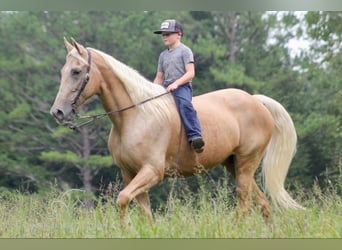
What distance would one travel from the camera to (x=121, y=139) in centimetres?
727

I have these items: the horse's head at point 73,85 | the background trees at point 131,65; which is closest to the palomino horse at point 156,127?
the horse's head at point 73,85

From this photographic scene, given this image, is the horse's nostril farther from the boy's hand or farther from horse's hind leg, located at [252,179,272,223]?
horse's hind leg, located at [252,179,272,223]

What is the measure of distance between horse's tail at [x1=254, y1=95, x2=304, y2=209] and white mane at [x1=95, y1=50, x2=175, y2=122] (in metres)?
1.80

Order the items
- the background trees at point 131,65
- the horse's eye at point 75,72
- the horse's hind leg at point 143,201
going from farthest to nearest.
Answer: the background trees at point 131,65
the horse's hind leg at point 143,201
the horse's eye at point 75,72

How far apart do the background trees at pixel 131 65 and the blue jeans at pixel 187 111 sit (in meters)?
17.6

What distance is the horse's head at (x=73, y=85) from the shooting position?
7.00 metres

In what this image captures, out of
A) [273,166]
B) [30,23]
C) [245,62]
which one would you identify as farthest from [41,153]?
[273,166]

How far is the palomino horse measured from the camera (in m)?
7.11

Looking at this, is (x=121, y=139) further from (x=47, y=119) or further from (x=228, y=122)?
(x=47, y=119)

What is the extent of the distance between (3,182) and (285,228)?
2223 centimetres

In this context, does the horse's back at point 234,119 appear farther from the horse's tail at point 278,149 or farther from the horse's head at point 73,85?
the horse's head at point 73,85

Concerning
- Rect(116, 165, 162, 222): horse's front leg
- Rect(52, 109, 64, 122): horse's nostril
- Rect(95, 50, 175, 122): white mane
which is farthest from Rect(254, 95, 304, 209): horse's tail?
Rect(52, 109, 64, 122): horse's nostril

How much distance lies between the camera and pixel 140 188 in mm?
7020

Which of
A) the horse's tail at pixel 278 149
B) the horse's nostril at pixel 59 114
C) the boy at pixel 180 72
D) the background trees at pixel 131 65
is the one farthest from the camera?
the background trees at pixel 131 65
